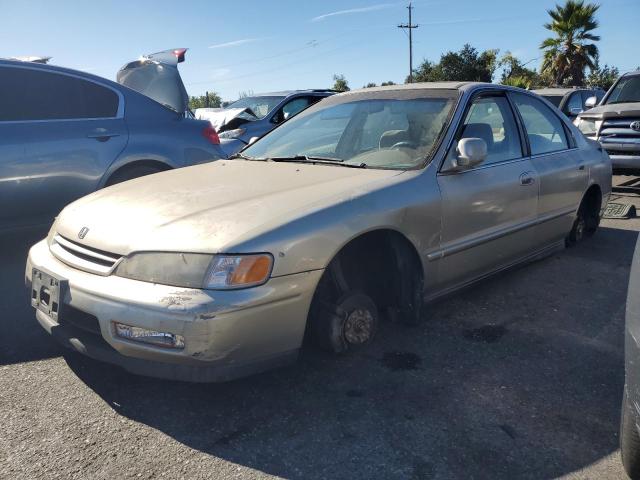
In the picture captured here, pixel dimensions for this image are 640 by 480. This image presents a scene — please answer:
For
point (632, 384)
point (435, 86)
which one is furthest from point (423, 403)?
point (435, 86)

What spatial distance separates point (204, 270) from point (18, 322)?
74.0 inches

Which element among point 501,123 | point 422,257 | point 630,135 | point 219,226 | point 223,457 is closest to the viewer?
point 223,457

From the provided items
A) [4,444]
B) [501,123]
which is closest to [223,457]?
[4,444]

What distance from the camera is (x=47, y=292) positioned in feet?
8.82

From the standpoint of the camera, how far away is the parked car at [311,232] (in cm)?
235

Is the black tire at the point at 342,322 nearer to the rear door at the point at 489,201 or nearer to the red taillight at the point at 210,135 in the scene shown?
the rear door at the point at 489,201

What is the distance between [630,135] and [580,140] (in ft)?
12.9

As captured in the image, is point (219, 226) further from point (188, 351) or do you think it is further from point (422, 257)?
point (422, 257)

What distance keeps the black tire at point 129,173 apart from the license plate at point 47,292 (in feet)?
6.78

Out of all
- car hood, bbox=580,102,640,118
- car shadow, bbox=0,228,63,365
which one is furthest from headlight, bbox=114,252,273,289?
car hood, bbox=580,102,640,118

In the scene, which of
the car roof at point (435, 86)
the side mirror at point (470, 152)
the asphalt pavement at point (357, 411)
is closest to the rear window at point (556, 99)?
the car roof at point (435, 86)

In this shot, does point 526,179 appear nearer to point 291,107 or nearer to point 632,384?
point 632,384

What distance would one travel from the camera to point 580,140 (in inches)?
189

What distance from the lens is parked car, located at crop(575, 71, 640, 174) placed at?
7.93 m
